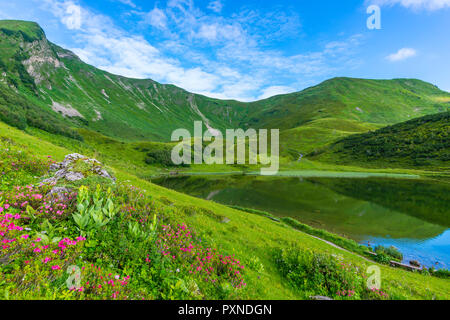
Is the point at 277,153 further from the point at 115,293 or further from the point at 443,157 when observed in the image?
the point at 115,293

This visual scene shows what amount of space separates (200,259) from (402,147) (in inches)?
7471

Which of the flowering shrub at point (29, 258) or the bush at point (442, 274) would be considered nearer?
the flowering shrub at point (29, 258)

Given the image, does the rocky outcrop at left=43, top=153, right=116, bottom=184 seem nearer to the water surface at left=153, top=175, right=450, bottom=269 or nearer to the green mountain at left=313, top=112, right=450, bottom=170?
the water surface at left=153, top=175, right=450, bottom=269

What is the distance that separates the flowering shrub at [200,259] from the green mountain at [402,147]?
160 meters

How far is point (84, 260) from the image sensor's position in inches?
216

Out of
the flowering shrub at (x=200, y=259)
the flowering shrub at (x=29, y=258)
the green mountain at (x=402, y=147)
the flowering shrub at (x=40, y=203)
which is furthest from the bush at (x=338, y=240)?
the green mountain at (x=402, y=147)

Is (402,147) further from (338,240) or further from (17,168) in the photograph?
(17,168)

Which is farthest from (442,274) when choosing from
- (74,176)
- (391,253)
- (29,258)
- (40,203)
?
(74,176)

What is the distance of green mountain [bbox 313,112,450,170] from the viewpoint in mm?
122750

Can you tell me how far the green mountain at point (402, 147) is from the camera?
122750 mm

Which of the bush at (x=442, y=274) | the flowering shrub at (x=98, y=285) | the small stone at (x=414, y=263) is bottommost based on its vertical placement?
the small stone at (x=414, y=263)

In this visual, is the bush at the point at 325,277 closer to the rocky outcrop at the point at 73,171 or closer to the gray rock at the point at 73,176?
the rocky outcrop at the point at 73,171
